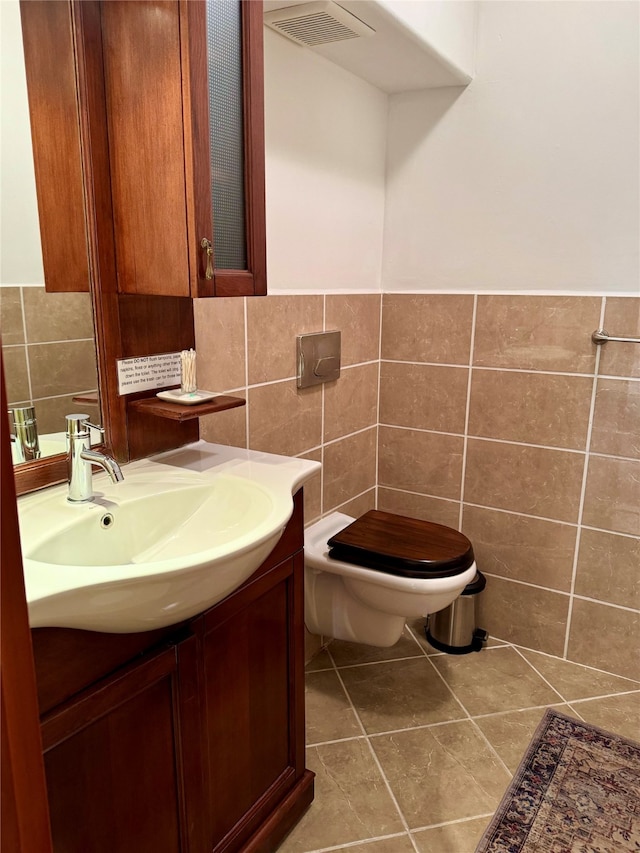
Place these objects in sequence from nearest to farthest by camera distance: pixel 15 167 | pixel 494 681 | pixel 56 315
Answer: pixel 15 167 < pixel 56 315 < pixel 494 681

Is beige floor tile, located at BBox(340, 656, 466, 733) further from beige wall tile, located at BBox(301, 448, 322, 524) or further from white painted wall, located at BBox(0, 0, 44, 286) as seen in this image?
white painted wall, located at BBox(0, 0, 44, 286)

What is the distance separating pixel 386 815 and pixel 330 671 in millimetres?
586

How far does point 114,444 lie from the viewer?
1.34 meters

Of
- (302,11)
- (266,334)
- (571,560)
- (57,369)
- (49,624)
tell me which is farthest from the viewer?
(571,560)

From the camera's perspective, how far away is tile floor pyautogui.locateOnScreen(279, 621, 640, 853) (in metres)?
1.49

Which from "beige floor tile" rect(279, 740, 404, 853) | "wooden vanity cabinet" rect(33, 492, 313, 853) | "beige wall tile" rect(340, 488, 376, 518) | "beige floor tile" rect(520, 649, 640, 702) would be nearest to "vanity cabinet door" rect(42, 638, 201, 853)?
"wooden vanity cabinet" rect(33, 492, 313, 853)

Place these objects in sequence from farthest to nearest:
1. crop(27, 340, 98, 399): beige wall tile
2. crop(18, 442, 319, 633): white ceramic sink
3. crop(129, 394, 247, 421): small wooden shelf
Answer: crop(129, 394, 247, 421): small wooden shelf
crop(27, 340, 98, 399): beige wall tile
crop(18, 442, 319, 633): white ceramic sink

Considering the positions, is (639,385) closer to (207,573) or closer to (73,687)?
(207,573)

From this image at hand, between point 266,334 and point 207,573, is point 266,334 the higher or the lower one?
the higher one

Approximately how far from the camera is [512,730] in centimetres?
181

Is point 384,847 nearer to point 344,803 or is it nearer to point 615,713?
point 344,803

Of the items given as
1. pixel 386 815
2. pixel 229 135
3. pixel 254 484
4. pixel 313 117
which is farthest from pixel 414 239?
pixel 386 815

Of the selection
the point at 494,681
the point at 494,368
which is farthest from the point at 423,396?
the point at 494,681

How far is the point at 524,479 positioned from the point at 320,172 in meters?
1.20
